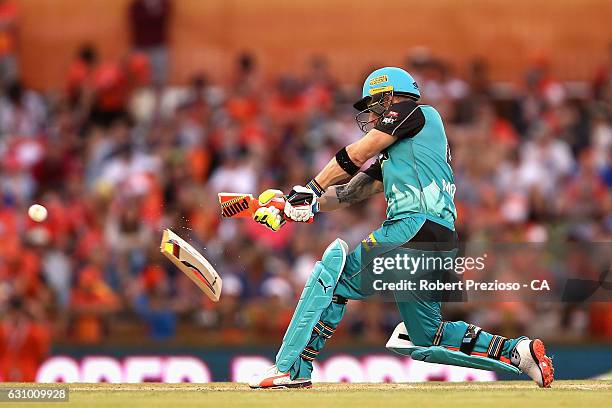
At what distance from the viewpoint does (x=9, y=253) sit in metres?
14.8

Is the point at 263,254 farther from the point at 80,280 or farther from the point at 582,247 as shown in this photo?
the point at 582,247

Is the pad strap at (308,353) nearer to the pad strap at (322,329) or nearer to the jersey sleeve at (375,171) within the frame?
the pad strap at (322,329)

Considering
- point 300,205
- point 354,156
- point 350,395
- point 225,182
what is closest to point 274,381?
point 350,395

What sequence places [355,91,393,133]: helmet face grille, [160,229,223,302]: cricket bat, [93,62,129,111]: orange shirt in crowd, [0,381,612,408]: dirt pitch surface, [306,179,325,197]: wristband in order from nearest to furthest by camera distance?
[0,381,612,408]: dirt pitch surface
[306,179,325,197]: wristband
[355,91,393,133]: helmet face grille
[160,229,223,302]: cricket bat
[93,62,129,111]: orange shirt in crowd

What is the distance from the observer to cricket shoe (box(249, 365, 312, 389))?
29.4 feet

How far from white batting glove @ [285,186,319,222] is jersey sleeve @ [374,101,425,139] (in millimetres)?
697

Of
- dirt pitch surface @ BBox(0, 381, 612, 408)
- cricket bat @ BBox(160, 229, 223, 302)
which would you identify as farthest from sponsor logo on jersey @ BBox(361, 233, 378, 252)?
cricket bat @ BBox(160, 229, 223, 302)

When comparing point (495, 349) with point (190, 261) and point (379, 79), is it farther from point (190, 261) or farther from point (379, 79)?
point (190, 261)

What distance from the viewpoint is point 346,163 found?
8969 mm

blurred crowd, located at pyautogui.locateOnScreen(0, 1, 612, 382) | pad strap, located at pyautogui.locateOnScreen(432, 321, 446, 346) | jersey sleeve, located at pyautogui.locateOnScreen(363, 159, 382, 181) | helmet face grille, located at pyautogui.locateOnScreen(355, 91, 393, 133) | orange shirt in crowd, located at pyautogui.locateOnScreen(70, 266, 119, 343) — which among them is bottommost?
pad strap, located at pyautogui.locateOnScreen(432, 321, 446, 346)

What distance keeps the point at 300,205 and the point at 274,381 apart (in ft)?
4.21

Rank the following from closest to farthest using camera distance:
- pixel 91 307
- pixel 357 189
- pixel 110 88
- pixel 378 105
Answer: pixel 378 105 < pixel 357 189 < pixel 91 307 < pixel 110 88

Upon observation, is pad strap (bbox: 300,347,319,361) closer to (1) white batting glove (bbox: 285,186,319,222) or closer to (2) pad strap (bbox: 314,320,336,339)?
(2) pad strap (bbox: 314,320,336,339)

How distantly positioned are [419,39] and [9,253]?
7.79 metres
